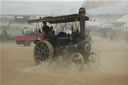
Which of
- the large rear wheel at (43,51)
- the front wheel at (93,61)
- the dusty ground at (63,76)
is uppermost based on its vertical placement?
the large rear wheel at (43,51)

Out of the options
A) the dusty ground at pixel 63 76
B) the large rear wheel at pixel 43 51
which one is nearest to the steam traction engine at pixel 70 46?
the large rear wheel at pixel 43 51

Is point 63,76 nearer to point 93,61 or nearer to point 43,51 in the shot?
point 93,61

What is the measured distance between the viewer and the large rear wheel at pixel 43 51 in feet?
35.5

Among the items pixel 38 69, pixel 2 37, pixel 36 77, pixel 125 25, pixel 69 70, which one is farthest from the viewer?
pixel 2 37

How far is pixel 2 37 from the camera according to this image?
38.0 metres

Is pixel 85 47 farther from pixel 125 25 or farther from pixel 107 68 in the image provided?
pixel 125 25

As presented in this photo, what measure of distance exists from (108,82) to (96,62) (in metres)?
2.58

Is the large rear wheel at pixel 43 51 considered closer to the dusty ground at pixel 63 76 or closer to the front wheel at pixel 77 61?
the dusty ground at pixel 63 76

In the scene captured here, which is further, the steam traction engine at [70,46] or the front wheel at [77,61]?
the steam traction engine at [70,46]

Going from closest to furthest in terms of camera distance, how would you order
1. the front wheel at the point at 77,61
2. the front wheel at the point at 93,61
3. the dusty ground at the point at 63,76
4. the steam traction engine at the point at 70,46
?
1. the dusty ground at the point at 63,76
2. the front wheel at the point at 77,61
3. the steam traction engine at the point at 70,46
4. the front wheel at the point at 93,61

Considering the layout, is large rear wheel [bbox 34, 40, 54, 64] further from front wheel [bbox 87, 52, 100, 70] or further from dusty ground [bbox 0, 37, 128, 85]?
front wheel [bbox 87, 52, 100, 70]

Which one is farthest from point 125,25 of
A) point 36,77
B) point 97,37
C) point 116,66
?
point 36,77

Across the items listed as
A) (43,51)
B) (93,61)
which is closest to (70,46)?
(93,61)

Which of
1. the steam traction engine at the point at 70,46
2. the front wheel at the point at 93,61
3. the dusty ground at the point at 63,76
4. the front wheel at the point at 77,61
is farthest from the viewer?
the front wheel at the point at 93,61
